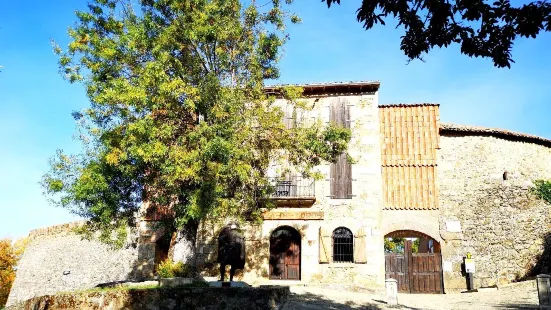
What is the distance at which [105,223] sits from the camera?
13.4 metres

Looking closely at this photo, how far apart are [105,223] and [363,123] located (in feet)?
33.1

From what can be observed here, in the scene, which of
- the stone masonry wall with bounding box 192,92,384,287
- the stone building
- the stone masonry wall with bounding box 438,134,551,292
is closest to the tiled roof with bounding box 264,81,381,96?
the stone building

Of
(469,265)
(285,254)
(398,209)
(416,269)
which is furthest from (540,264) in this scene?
(285,254)

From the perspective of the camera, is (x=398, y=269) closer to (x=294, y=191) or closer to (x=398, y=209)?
(x=398, y=209)

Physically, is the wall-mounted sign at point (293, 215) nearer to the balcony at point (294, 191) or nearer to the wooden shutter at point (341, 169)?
the balcony at point (294, 191)

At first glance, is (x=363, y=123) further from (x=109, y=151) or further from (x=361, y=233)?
(x=109, y=151)

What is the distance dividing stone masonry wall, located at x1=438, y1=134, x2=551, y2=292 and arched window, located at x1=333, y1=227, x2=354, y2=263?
12.5ft

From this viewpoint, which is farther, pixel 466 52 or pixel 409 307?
pixel 409 307

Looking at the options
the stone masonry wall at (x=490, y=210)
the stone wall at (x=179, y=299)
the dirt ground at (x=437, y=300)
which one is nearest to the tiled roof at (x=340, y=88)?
the stone masonry wall at (x=490, y=210)

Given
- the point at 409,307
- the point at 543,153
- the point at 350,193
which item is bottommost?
the point at 409,307

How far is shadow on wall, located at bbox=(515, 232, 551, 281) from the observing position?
1658 centimetres

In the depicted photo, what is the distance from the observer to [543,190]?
17.7 m

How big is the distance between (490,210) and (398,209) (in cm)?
366

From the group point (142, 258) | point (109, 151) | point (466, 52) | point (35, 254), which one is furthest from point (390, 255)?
point (35, 254)
